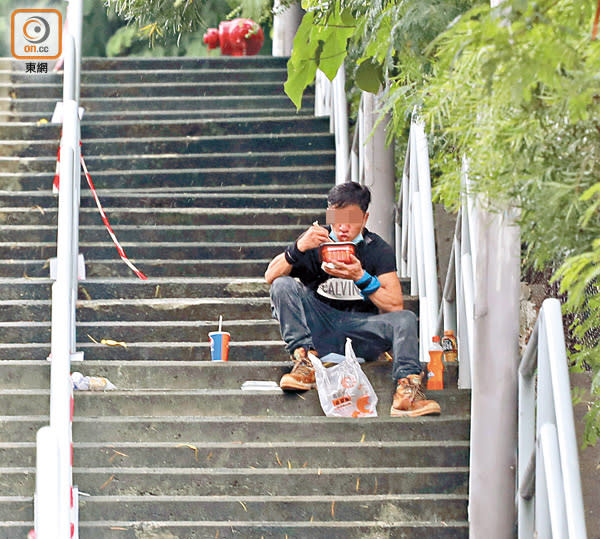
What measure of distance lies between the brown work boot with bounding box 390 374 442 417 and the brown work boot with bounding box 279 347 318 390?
0.40 metres

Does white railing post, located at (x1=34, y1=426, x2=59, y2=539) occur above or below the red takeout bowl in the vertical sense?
below

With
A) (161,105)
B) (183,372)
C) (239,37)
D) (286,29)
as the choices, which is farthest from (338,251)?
(239,37)

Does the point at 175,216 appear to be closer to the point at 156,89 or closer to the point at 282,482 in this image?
the point at 156,89

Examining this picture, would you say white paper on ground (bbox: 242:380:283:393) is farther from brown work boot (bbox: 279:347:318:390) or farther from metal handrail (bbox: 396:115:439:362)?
metal handrail (bbox: 396:115:439:362)

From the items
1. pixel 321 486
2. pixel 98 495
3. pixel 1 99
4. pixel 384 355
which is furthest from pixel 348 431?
pixel 1 99

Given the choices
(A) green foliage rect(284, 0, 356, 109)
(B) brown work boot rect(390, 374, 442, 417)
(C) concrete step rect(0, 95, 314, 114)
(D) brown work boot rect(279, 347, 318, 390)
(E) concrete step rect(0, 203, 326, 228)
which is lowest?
(B) brown work boot rect(390, 374, 442, 417)

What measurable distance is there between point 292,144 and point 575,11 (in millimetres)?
6567

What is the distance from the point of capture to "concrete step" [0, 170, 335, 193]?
343 inches

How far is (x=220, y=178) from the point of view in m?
8.76

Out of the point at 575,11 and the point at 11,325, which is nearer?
the point at 575,11

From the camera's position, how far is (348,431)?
17.9 ft

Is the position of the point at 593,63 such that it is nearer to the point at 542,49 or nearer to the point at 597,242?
the point at 542,49

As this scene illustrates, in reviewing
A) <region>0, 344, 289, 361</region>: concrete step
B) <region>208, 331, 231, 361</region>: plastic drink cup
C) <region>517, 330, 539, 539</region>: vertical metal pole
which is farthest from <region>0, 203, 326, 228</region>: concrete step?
<region>517, 330, 539, 539</region>: vertical metal pole

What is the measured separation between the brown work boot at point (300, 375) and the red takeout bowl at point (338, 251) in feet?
1.45
